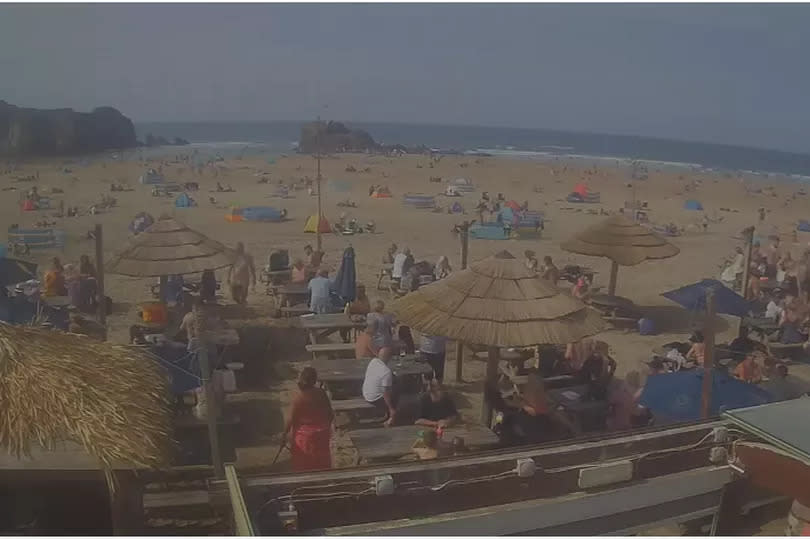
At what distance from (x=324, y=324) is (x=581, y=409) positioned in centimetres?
304

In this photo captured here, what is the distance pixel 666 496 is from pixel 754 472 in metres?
0.66

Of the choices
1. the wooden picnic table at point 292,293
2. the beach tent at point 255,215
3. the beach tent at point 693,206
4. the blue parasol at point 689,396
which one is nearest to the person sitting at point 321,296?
the wooden picnic table at point 292,293

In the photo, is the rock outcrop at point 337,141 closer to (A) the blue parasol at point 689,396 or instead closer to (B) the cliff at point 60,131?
(B) the cliff at point 60,131

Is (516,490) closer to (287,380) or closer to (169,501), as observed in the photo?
(169,501)

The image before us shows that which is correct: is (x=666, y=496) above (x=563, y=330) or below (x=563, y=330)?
below

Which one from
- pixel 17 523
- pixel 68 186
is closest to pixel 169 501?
Result: pixel 17 523

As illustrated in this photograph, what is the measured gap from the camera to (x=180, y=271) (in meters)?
7.00

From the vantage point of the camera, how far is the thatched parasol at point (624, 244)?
30.1 feet

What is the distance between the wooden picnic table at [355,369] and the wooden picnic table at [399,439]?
115 centimetres

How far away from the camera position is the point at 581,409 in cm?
573

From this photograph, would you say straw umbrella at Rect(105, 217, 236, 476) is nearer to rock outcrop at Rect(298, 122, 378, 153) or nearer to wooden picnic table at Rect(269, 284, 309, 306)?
wooden picnic table at Rect(269, 284, 309, 306)

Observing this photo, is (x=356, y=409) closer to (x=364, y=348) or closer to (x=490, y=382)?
(x=364, y=348)

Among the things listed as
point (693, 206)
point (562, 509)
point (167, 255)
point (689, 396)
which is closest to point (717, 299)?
point (689, 396)

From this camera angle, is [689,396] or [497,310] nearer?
[497,310]
